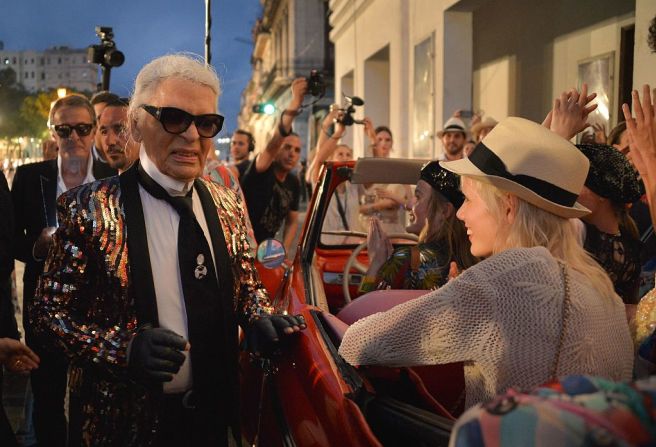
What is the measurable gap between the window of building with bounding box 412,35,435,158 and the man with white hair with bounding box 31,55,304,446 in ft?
32.7

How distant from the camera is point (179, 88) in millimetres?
2277

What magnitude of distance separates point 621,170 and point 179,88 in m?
1.82

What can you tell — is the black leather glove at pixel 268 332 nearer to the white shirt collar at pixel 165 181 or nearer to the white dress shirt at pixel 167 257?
the white dress shirt at pixel 167 257

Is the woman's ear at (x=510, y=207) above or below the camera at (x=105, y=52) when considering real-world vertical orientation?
below

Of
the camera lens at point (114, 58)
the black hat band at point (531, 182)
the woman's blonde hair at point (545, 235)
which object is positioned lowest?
the woman's blonde hair at point (545, 235)

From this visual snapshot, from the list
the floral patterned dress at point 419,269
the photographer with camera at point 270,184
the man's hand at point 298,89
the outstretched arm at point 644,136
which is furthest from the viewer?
the photographer with camera at point 270,184

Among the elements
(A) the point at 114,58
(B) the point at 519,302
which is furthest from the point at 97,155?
(A) the point at 114,58

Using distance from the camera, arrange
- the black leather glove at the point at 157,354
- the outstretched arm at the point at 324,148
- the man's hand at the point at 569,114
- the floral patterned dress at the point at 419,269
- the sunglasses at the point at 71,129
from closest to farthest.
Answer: the black leather glove at the point at 157,354
the man's hand at the point at 569,114
the floral patterned dress at the point at 419,269
the sunglasses at the point at 71,129
the outstretched arm at the point at 324,148

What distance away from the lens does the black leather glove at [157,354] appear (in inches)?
77.1

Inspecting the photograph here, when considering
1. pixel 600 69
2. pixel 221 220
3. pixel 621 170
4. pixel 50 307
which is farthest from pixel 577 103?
pixel 600 69

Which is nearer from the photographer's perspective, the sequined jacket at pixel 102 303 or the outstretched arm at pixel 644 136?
the sequined jacket at pixel 102 303

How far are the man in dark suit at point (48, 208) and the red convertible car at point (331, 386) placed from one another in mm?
997

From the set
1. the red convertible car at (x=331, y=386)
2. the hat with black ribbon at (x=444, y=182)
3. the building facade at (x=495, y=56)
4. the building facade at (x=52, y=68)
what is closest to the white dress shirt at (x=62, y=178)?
the red convertible car at (x=331, y=386)

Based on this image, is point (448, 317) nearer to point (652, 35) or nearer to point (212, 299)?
point (212, 299)
